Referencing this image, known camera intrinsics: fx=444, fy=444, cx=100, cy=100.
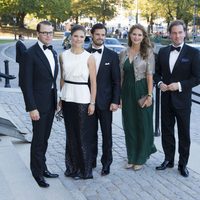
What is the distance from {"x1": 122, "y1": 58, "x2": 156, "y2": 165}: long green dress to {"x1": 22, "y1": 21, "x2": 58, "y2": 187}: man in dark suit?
1124 millimetres

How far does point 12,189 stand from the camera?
443 centimetres

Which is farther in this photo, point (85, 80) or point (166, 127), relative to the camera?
point (166, 127)

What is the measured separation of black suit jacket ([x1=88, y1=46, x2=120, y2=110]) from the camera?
5355 millimetres

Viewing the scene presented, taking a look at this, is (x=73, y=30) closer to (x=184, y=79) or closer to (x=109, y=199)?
(x=184, y=79)

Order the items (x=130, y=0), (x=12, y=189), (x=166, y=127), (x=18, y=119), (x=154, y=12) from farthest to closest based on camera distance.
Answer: (x=130, y=0)
(x=154, y=12)
(x=18, y=119)
(x=166, y=127)
(x=12, y=189)

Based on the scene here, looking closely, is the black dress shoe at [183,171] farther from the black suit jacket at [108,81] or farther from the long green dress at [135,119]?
the black suit jacket at [108,81]

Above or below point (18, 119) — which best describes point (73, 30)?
above

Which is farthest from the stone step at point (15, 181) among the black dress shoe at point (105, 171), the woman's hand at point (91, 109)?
the black dress shoe at point (105, 171)

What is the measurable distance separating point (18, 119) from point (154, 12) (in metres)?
58.0

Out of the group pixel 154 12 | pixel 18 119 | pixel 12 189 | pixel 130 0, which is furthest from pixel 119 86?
pixel 130 0

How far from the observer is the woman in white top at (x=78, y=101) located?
16.8ft

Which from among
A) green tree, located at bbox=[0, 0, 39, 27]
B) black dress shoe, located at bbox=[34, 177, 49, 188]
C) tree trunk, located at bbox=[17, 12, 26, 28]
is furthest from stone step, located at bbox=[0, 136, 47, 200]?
tree trunk, located at bbox=[17, 12, 26, 28]

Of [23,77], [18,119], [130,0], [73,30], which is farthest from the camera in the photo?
[130,0]

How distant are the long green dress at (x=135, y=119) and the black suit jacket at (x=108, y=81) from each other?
1.00ft
